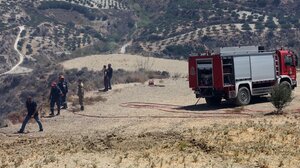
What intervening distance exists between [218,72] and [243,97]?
6.37 feet

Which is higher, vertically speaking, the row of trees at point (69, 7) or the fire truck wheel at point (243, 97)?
the row of trees at point (69, 7)

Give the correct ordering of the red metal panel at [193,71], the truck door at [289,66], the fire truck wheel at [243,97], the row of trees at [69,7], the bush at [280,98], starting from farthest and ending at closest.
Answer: the row of trees at [69,7]
the truck door at [289,66]
the red metal panel at [193,71]
the fire truck wheel at [243,97]
the bush at [280,98]

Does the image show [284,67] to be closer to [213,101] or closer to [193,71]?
[213,101]

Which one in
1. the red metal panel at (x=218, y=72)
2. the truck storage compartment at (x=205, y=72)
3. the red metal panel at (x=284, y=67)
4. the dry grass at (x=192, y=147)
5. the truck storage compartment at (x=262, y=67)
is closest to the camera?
the dry grass at (x=192, y=147)

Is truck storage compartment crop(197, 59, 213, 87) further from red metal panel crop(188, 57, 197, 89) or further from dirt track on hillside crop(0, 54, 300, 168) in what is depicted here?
dirt track on hillside crop(0, 54, 300, 168)

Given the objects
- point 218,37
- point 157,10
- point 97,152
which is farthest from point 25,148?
point 157,10

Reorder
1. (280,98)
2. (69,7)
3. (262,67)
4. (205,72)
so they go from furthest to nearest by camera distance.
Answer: (69,7)
(262,67)
(205,72)
(280,98)

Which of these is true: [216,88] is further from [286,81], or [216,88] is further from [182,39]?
[182,39]

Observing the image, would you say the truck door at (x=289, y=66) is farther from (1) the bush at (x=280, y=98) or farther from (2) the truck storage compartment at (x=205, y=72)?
(1) the bush at (x=280, y=98)

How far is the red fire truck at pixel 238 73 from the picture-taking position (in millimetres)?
24312

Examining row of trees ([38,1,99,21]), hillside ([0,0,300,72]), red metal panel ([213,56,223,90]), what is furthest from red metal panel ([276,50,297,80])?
row of trees ([38,1,99,21])

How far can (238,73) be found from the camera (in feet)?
80.5

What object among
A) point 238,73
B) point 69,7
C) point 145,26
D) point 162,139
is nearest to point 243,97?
point 238,73

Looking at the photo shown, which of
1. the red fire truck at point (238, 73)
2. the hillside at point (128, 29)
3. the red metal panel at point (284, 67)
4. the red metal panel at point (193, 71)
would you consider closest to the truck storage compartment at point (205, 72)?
the red fire truck at point (238, 73)
